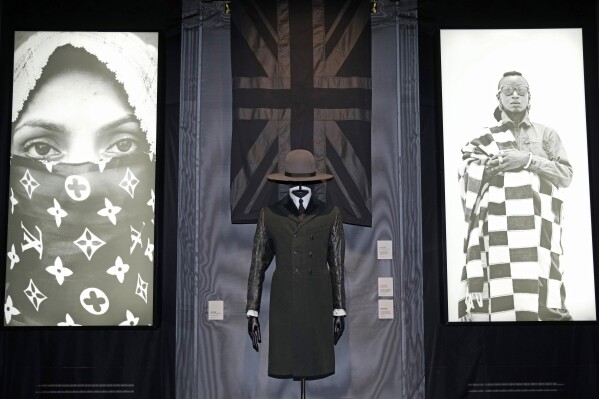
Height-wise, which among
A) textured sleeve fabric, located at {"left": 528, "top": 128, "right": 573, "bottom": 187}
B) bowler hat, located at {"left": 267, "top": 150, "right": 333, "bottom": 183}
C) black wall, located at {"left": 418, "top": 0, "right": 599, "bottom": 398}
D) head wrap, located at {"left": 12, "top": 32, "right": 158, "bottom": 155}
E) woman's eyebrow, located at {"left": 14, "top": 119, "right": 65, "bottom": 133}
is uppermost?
head wrap, located at {"left": 12, "top": 32, "right": 158, "bottom": 155}

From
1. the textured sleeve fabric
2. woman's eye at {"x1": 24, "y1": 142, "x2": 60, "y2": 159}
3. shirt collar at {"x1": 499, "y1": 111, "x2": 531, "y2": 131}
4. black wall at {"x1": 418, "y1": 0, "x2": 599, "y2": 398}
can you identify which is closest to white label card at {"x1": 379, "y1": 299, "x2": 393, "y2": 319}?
black wall at {"x1": 418, "y1": 0, "x2": 599, "y2": 398}

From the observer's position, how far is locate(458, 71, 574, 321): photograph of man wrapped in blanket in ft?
15.0

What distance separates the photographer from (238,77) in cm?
464

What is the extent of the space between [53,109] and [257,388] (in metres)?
2.52

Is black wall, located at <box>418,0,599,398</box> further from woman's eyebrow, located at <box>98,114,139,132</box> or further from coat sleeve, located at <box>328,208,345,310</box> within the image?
woman's eyebrow, located at <box>98,114,139,132</box>

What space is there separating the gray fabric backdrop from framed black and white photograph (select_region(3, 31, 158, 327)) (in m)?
0.31

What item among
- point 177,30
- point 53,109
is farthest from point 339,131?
point 53,109

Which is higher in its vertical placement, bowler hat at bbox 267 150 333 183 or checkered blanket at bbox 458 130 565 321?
bowler hat at bbox 267 150 333 183

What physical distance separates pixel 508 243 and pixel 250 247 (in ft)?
6.13

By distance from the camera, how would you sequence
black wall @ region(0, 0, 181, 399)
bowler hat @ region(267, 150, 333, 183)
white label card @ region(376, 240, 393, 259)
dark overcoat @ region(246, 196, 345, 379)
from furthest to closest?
white label card @ region(376, 240, 393, 259) → black wall @ region(0, 0, 181, 399) → bowler hat @ region(267, 150, 333, 183) → dark overcoat @ region(246, 196, 345, 379)

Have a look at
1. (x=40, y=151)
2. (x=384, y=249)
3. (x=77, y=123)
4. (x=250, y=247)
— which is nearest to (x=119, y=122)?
(x=77, y=123)

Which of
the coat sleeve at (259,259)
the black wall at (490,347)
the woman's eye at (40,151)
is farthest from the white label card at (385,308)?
the woman's eye at (40,151)

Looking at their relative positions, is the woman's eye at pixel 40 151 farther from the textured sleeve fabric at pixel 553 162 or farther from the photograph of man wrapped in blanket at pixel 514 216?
the textured sleeve fabric at pixel 553 162

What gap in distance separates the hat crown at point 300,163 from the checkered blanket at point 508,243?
4.31 feet
